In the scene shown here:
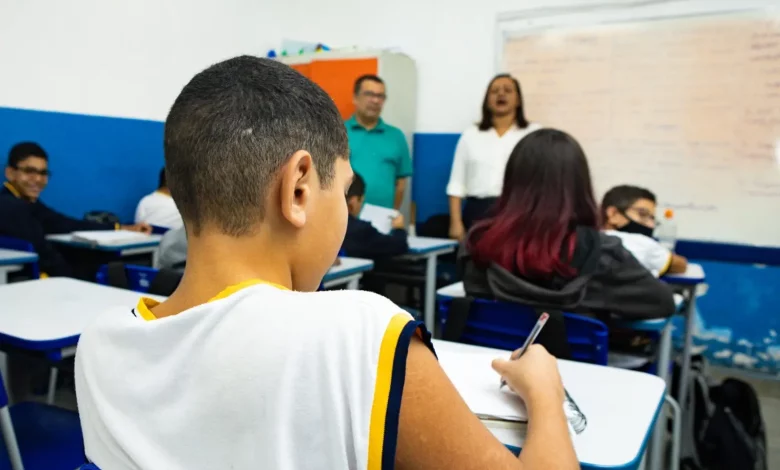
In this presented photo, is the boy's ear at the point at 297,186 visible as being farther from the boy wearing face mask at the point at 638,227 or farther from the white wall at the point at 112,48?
the white wall at the point at 112,48

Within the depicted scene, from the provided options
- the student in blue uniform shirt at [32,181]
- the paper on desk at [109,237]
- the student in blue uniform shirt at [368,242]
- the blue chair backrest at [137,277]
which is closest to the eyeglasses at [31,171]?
the student in blue uniform shirt at [32,181]

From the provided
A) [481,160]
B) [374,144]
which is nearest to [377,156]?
[374,144]

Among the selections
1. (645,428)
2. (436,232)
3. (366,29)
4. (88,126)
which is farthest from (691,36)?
(88,126)

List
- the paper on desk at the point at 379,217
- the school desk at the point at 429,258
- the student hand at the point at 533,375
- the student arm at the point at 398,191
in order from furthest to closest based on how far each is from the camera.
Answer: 1. the student arm at the point at 398,191
2. the school desk at the point at 429,258
3. the paper on desk at the point at 379,217
4. the student hand at the point at 533,375

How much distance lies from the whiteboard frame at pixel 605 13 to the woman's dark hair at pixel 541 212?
269 centimetres

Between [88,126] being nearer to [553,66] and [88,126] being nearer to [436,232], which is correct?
[436,232]

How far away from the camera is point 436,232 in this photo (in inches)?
183

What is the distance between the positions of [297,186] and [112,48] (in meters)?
4.25

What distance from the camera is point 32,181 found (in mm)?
3578

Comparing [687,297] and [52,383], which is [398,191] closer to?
[687,297]

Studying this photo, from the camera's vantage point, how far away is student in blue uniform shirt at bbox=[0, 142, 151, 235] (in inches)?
140

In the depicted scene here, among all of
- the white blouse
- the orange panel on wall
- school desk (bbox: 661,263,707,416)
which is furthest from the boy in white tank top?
the orange panel on wall

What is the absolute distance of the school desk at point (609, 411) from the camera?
905mm

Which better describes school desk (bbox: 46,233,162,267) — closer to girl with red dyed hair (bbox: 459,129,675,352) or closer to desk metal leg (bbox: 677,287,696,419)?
girl with red dyed hair (bbox: 459,129,675,352)
